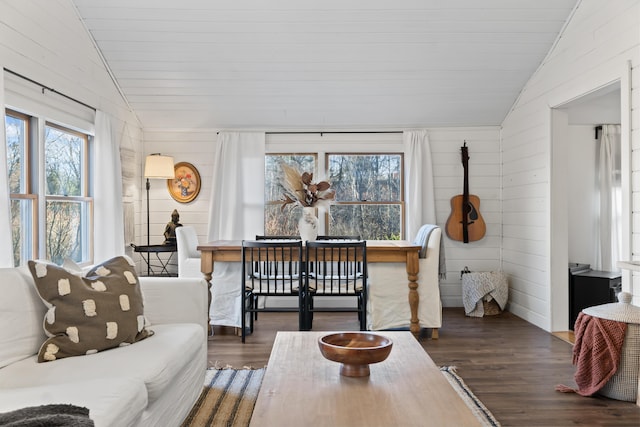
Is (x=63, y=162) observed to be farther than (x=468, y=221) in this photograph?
No

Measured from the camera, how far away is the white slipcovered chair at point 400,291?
15.3 ft

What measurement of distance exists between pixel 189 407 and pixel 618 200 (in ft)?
14.7

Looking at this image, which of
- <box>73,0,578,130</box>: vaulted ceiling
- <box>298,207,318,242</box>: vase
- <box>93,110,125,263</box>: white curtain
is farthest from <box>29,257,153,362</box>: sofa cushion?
<box>73,0,578,130</box>: vaulted ceiling

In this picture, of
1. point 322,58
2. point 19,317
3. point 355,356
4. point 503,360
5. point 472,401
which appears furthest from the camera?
point 322,58

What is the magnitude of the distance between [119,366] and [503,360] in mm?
2789

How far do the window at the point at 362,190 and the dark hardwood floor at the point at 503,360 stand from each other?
1.09 m

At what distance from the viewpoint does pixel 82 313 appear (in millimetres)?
2361

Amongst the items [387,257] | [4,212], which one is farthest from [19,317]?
[387,257]

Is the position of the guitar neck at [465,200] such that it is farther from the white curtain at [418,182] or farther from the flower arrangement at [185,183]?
the flower arrangement at [185,183]

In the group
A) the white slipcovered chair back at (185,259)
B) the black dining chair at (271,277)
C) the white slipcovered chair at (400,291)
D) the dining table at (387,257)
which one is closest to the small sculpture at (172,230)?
the white slipcovered chair back at (185,259)

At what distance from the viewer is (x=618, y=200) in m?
5.27

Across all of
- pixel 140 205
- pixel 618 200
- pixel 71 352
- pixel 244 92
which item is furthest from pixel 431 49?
pixel 71 352

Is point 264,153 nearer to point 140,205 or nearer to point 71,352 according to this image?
point 140,205

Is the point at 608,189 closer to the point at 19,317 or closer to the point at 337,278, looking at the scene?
the point at 337,278
